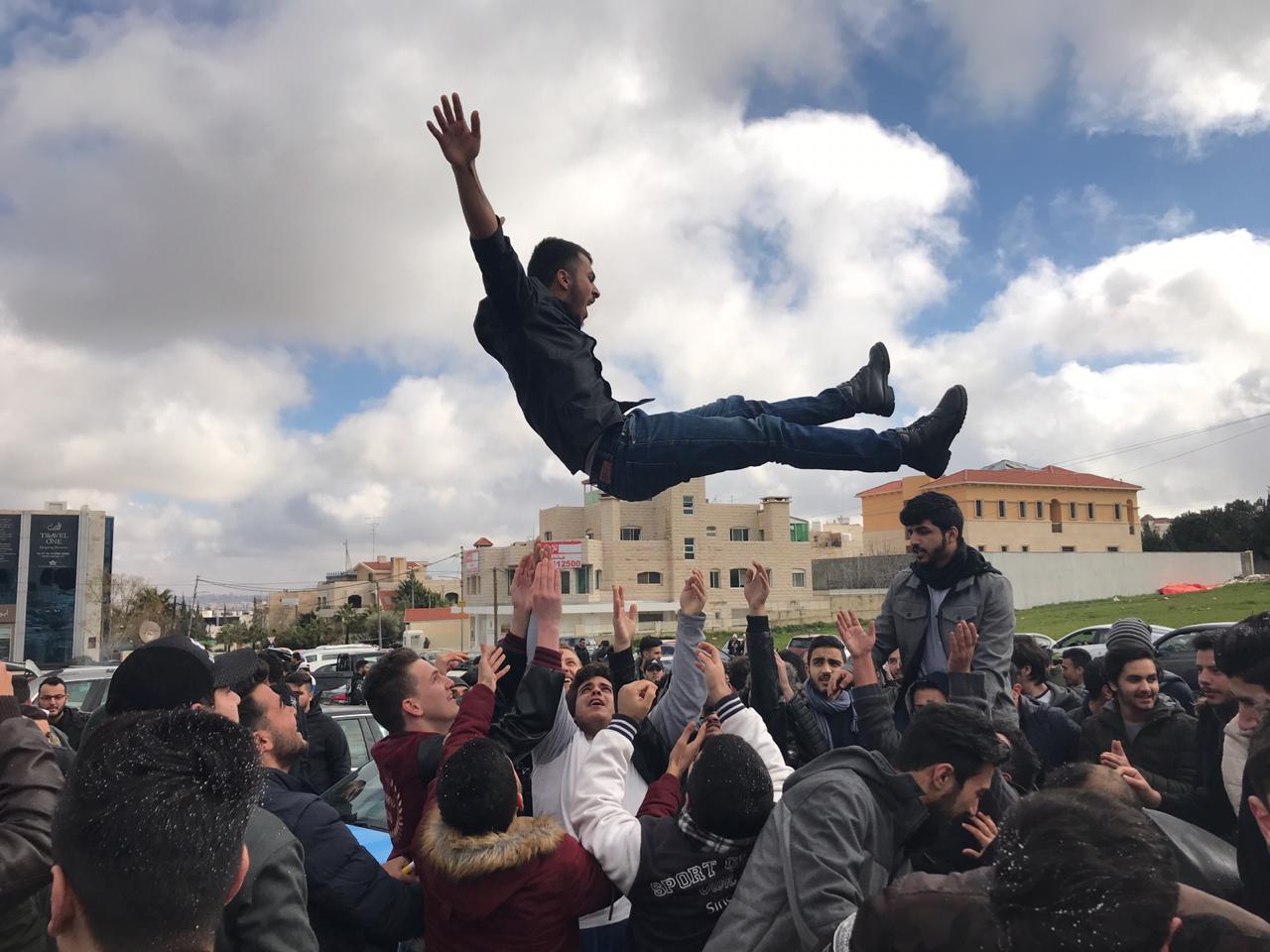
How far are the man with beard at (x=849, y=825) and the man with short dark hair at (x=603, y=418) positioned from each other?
58.4 inches

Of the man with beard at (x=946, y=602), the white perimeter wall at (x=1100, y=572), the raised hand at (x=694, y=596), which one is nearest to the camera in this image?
the man with beard at (x=946, y=602)

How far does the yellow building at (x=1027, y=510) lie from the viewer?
193ft

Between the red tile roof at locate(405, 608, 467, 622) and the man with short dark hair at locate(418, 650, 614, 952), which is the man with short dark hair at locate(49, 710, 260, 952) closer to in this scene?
the man with short dark hair at locate(418, 650, 614, 952)

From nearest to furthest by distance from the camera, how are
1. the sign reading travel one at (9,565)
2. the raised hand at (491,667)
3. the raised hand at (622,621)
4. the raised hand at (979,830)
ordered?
the raised hand at (979,830) → the raised hand at (491,667) → the raised hand at (622,621) → the sign reading travel one at (9,565)

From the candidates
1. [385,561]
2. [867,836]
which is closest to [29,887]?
[867,836]

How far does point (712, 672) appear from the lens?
13.4 feet

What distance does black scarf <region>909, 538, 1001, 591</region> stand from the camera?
446 centimetres

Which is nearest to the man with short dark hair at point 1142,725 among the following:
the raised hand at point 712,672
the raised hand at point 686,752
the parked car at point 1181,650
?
the raised hand at point 712,672

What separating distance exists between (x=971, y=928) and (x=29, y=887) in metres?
2.49

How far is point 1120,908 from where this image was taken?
1710 mm

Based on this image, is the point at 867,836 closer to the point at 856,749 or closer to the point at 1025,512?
the point at 856,749

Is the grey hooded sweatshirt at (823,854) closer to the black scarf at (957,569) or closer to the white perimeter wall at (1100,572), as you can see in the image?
the black scarf at (957,569)

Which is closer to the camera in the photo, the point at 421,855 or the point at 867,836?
the point at 867,836

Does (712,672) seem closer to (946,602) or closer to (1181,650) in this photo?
(946,602)
